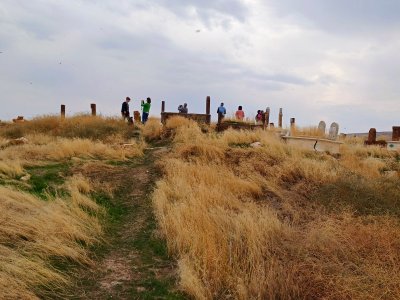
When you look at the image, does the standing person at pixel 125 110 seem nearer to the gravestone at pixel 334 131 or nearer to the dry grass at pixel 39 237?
the gravestone at pixel 334 131

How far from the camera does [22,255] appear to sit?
487cm

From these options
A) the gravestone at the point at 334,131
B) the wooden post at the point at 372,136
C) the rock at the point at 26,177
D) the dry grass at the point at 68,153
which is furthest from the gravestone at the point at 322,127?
the rock at the point at 26,177

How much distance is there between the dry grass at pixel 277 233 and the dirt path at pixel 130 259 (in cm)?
24

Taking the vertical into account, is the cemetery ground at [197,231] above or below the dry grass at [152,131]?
below

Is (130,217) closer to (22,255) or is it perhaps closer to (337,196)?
(22,255)

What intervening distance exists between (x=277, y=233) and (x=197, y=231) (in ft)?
4.00

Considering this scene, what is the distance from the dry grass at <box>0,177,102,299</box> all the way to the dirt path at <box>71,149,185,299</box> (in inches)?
11.2

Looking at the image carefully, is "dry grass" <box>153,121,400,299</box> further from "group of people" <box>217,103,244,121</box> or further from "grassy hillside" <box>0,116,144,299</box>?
"group of people" <box>217,103,244,121</box>

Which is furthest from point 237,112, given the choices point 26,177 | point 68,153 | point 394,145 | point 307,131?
point 26,177

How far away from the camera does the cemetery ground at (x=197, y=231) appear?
14.6ft

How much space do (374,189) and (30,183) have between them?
7.64 metres

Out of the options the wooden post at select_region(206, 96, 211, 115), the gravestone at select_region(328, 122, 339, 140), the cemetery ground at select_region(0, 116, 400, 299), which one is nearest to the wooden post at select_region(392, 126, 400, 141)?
the gravestone at select_region(328, 122, 339, 140)

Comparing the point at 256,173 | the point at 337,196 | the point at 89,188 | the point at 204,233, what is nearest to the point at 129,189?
the point at 89,188

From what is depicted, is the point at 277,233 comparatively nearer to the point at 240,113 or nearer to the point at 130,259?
the point at 130,259
